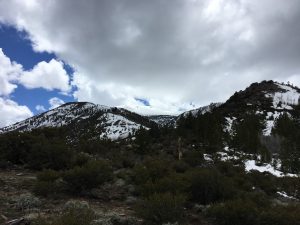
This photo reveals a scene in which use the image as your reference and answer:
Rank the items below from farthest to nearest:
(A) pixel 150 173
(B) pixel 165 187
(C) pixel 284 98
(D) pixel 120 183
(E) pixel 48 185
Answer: (C) pixel 284 98 < (D) pixel 120 183 < (A) pixel 150 173 < (E) pixel 48 185 < (B) pixel 165 187

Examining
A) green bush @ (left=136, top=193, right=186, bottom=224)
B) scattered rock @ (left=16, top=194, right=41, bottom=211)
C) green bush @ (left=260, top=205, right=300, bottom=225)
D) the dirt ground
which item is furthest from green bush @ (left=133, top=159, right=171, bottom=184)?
green bush @ (left=260, top=205, right=300, bottom=225)

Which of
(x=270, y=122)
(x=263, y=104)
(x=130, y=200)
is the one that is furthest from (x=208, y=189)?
(x=263, y=104)

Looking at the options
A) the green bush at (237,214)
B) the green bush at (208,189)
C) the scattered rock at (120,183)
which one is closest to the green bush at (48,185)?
the scattered rock at (120,183)

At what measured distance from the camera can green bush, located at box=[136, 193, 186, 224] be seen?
28.9 feet

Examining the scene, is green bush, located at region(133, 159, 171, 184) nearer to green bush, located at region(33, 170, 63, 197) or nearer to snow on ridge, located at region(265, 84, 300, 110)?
green bush, located at region(33, 170, 63, 197)

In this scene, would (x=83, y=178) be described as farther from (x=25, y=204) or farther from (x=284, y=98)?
(x=284, y=98)

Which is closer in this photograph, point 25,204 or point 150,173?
point 25,204

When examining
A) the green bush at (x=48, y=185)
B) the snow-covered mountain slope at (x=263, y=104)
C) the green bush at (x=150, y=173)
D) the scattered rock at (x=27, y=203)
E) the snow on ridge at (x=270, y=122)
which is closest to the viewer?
the scattered rock at (x=27, y=203)

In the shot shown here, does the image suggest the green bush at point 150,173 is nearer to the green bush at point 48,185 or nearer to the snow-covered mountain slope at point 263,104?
the green bush at point 48,185

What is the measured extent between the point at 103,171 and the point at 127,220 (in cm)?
423

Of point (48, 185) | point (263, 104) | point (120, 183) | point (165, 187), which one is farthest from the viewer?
point (263, 104)

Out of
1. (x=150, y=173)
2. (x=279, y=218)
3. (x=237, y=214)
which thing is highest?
(x=150, y=173)

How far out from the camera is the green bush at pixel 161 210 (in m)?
8.82

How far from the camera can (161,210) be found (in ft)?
29.0
